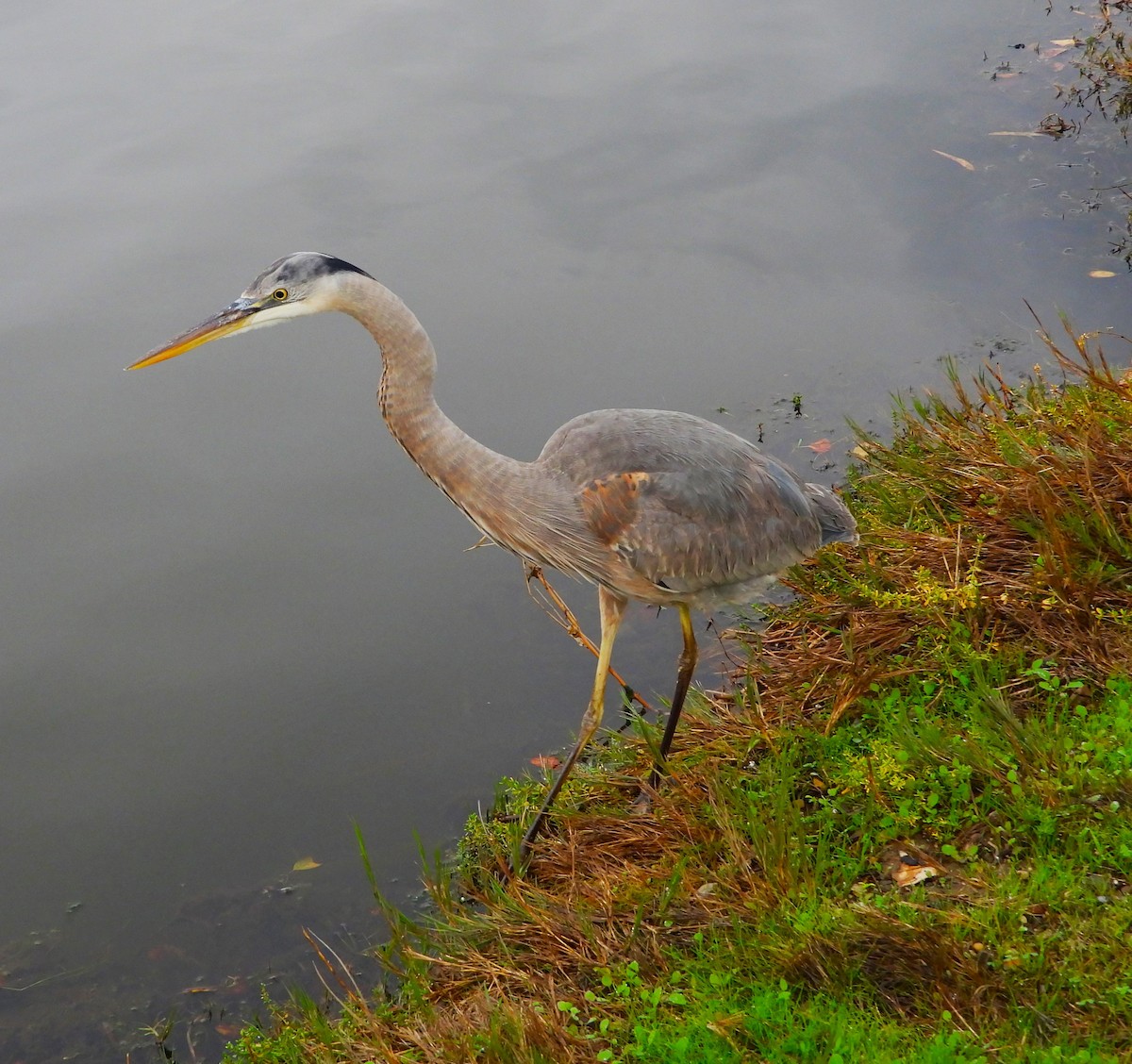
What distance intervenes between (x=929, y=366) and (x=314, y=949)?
487 centimetres

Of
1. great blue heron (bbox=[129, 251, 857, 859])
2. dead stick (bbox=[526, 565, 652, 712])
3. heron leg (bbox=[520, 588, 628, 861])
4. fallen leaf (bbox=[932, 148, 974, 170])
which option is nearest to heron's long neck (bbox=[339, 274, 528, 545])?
great blue heron (bbox=[129, 251, 857, 859])

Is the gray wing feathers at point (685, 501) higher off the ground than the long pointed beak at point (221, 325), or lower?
lower

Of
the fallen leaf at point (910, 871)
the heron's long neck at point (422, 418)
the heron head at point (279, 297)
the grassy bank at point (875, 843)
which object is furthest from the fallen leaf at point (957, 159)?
the fallen leaf at point (910, 871)

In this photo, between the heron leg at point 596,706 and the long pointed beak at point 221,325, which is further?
the heron leg at point 596,706

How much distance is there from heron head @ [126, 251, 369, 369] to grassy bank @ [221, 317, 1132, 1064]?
2.13 meters

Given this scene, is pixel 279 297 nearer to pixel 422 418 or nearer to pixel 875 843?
pixel 422 418

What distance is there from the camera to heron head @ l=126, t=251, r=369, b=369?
3.78 metres

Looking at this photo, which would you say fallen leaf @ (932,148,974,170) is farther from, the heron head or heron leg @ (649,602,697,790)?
the heron head

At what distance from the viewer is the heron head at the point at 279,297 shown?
378 cm

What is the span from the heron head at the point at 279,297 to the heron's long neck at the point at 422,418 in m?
0.08

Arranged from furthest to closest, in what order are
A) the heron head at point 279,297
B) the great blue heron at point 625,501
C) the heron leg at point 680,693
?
1. the heron leg at point 680,693
2. the great blue heron at point 625,501
3. the heron head at point 279,297

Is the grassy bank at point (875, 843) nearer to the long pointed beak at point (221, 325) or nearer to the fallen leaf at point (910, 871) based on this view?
the fallen leaf at point (910, 871)

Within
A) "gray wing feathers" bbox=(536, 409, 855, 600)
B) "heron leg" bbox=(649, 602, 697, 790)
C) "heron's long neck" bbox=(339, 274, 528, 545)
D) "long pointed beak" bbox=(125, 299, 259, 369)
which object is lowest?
"heron leg" bbox=(649, 602, 697, 790)

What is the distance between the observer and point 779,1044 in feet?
8.87
